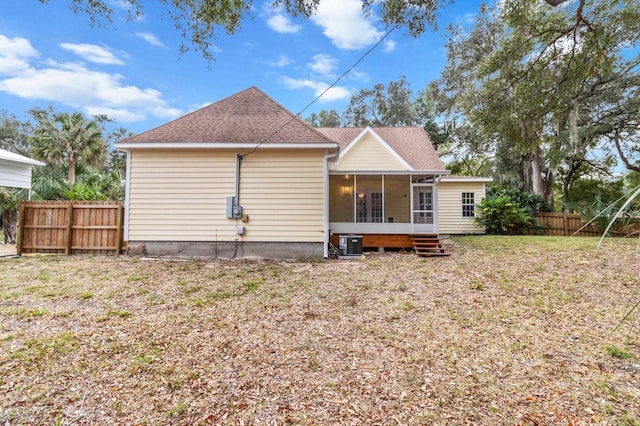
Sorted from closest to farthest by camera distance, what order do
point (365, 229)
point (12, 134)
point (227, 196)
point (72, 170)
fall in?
point (227, 196) → point (365, 229) → point (72, 170) → point (12, 134)

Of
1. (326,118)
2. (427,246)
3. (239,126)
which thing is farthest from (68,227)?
(326,118)

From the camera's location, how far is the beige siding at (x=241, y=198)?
844 centimetres

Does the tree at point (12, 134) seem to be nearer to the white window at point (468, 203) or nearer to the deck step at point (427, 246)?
the deck step at point (427, 246)

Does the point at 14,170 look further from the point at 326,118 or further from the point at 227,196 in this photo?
the point at 326,118

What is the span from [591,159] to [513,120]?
14.3 m

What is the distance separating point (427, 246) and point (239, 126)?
7.10 metres

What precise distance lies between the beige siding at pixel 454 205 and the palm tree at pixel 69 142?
19871 millimetres

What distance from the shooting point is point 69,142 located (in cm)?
1680

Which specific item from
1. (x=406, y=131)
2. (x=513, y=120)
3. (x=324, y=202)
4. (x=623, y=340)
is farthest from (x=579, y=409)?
(x=406, y=131)

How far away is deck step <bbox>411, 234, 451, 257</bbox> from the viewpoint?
9.13 meters

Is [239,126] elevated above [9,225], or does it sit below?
above

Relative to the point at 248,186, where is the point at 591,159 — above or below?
above

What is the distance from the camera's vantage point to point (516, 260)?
25.1 feet

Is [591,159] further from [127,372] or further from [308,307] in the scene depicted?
[127,372]
